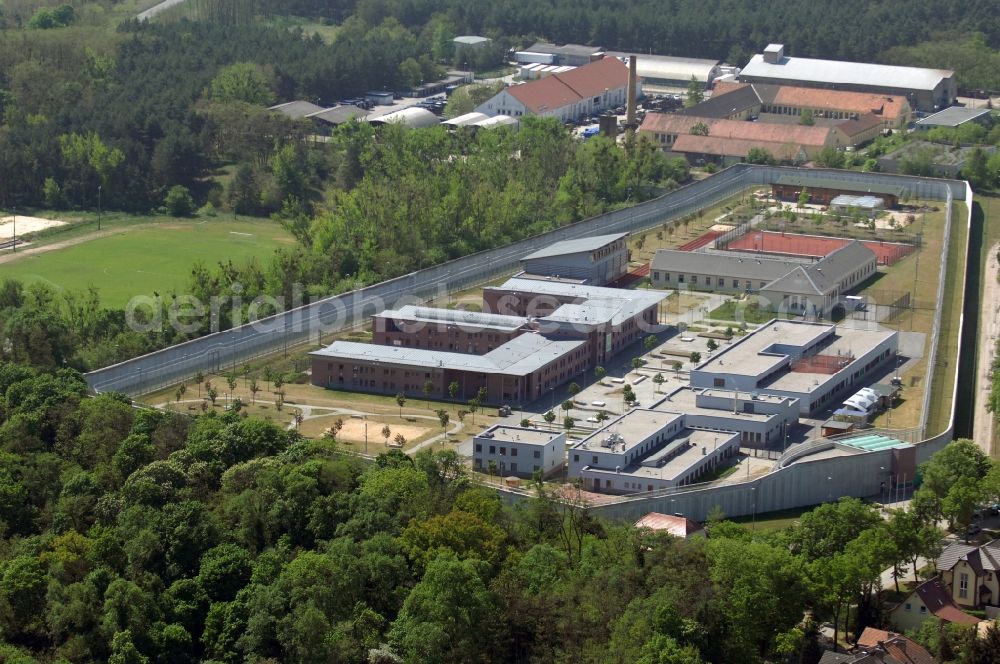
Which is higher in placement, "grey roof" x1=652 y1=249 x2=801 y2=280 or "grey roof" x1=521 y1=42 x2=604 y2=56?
"grey roof" x1=521 y1=42 x2=604 y2=56

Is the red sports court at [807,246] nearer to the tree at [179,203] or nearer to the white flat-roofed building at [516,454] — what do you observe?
the white flat-roofed building at [516,454]

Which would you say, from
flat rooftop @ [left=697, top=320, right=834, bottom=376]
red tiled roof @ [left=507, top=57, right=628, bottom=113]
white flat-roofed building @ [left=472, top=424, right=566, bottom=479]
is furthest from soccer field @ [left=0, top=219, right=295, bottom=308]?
flat rooftop @ [left=697, top=320, right=834, bottom=376]

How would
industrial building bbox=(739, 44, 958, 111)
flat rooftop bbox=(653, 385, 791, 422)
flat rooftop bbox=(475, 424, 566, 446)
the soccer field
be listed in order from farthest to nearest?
Answer: industrial building bbox=(739, 44, 958, 111), the soccer field, flat rooftop bbox=(653, 385, 791, 422), flat rooftop bbox=(475, 424, 566, 446)

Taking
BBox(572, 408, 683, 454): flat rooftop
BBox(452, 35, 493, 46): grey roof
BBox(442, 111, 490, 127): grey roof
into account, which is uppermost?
BBox(452, 35, 493, 46): grey roof

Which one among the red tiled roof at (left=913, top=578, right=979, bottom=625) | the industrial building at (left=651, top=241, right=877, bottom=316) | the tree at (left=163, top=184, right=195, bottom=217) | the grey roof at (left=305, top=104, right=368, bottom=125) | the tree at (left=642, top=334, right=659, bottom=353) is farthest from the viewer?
the grey roof at (left=305, top=104, right=368, bottom=125)

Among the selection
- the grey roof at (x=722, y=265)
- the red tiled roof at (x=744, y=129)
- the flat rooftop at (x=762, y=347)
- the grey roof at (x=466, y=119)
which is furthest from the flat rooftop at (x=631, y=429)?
the grey roof at (x=466, y=119)

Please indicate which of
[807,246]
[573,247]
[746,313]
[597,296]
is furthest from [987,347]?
[573,247]

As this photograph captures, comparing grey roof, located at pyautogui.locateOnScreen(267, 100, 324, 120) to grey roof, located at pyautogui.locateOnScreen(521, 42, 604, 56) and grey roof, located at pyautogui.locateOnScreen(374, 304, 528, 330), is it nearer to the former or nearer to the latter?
grey roof, located at pyautogui.locateOnScreen(521, 42, 604, 56)

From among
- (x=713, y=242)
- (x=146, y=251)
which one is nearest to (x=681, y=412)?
(x=713, y=242)
